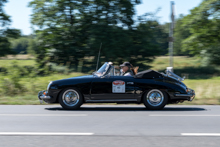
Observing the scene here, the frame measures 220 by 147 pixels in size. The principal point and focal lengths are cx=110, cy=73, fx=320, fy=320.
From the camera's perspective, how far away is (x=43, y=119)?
7.47 meters

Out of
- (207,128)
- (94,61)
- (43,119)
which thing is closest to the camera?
(207,128)

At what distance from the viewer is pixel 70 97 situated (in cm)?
909

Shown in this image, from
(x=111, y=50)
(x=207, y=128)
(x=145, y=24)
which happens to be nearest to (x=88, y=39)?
(x=111, y=50)

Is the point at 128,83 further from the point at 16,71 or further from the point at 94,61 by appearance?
the point at 94,61

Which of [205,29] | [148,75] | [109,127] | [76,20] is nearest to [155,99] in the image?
[148,75]

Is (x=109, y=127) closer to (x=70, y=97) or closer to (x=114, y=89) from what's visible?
(x=114, y=89)

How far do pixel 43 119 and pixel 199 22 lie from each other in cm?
2641

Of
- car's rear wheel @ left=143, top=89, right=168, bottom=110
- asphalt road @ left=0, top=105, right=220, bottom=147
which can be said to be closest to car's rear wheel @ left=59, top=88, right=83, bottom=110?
asphalt road @ left=0, top=105, right=220, bottom=147

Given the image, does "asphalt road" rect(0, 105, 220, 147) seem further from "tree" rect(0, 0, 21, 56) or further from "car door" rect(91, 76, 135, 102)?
"tree" rect(0, 0, 21, 56)

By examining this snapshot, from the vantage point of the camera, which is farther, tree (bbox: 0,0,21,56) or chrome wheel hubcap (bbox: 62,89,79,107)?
tree (bbox: 0,0,21,56)

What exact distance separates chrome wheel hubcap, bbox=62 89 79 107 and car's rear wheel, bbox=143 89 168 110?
1.93m

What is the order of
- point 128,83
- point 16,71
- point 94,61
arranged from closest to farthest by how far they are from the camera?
point 128,83 < point 16,71 < point 94,61

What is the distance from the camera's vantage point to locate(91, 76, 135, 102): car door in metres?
8.97

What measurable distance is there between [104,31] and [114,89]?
20534mm
